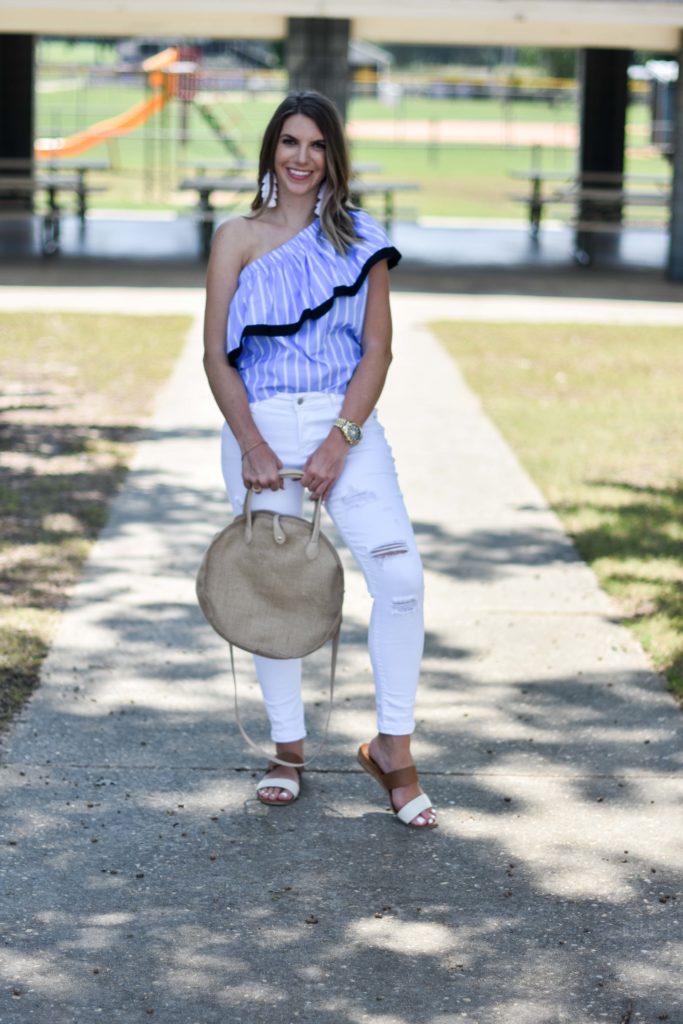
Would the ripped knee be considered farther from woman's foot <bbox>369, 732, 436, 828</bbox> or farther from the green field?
the green field

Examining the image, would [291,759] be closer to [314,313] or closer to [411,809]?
[411,809]

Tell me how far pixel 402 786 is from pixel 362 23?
13341 mm

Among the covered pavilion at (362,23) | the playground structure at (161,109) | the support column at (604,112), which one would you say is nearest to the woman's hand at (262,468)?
the covered pavilion at (362,23)

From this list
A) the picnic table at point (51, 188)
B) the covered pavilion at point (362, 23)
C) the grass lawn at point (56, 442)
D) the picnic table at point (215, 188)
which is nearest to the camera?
the grass lawn at point (56, 442)

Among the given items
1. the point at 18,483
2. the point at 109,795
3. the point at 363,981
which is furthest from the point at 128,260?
the point at 363,981

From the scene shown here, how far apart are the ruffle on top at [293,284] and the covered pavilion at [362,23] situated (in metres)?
11.8

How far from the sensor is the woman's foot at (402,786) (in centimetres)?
434

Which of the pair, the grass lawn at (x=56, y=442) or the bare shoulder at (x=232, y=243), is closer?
the bare shoulder at (x=232, y=243)

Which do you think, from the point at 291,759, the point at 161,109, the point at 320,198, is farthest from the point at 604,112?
the point at 291,759

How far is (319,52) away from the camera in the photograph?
1614cm

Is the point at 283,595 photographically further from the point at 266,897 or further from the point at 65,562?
the point at 65,562

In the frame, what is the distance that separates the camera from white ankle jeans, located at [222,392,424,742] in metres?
4.21

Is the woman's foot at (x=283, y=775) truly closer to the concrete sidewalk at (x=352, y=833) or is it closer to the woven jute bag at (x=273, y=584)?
the concrete sidewalk at (x=352, y=833)

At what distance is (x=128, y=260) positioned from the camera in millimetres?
17688
